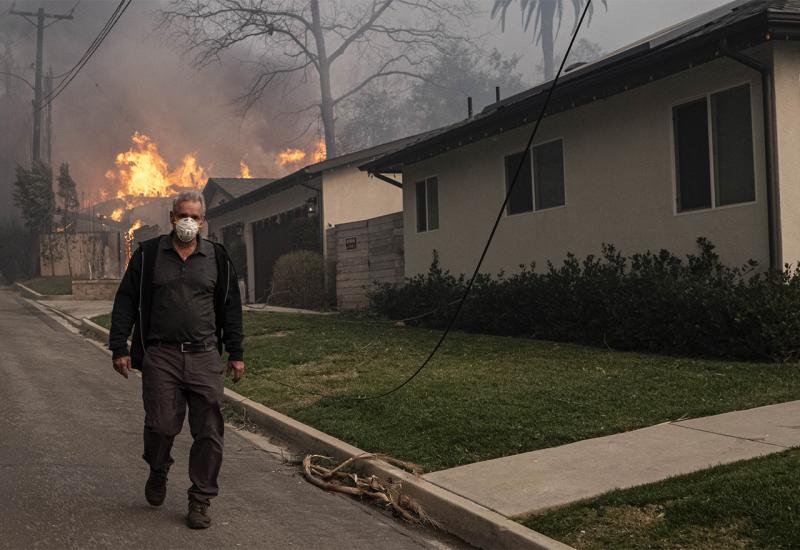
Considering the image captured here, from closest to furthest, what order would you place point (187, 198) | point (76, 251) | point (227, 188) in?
point (187, 198), point (227, 188), point (76, 251)

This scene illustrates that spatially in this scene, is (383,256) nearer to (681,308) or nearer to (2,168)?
(681,308)

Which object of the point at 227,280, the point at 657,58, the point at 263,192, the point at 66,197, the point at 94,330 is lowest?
the point at 94,330

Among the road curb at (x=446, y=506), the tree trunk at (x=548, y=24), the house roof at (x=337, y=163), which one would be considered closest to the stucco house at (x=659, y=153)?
the road curb at (x=446, y=506)

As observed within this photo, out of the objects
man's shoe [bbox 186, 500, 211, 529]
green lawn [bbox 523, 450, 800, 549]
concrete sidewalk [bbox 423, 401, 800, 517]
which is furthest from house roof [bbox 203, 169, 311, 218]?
green lawn [bbox 523, 450, 800, 549]

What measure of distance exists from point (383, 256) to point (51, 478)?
49.2ft

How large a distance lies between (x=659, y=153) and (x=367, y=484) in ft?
26.0

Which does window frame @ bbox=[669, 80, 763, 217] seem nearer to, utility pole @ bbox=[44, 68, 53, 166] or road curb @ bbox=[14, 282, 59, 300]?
road curb @ bbox=[14, 282, 59, 300]

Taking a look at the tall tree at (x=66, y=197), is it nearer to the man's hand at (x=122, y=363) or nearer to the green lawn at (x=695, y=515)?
the man's hand at (x=122, y=363)

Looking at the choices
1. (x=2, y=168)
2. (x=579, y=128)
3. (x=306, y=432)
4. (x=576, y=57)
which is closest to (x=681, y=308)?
(x=579, y=128)

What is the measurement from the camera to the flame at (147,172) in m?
56.7

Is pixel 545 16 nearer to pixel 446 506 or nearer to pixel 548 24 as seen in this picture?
pixel 548 24

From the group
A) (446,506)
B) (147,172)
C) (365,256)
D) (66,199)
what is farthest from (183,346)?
(147,172)

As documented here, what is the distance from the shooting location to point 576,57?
84.5 metres

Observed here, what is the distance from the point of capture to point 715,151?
11227 mm
